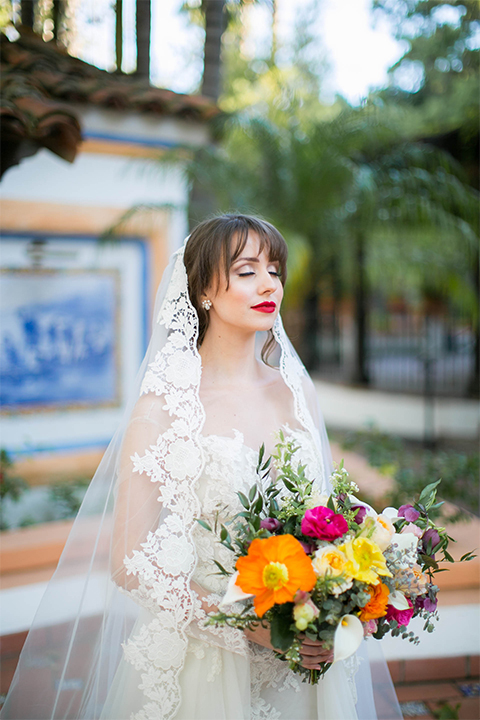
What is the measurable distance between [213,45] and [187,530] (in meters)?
5.70

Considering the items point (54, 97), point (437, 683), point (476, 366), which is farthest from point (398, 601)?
point (476, 366)

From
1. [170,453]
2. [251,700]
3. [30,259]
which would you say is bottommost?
[251,700]

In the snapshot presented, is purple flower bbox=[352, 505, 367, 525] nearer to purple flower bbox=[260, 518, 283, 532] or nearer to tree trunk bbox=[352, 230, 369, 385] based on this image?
purple flower bbox=[260, 518, 283, 532]

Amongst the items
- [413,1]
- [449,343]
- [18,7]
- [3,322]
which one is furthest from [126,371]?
[413,1]

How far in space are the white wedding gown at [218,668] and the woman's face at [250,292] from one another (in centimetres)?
36

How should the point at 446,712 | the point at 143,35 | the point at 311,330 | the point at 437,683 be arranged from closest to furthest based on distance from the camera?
the point at 446,712, the point at 437,683, the point at 143,35, the point at 311,330

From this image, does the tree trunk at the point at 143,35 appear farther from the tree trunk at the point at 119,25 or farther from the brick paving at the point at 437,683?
the brick paving at the point at 437,683

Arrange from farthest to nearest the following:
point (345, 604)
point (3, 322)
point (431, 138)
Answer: point (431, 138) → point (3, 322) → point (345, 604)

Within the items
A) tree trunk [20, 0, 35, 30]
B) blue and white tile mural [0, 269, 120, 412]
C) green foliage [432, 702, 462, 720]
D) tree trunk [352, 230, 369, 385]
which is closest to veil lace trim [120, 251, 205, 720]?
green foliage [432, 702, 462, 720]

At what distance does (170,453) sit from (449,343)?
7.91 m

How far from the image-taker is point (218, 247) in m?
1.68

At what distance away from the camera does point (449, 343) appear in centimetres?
866

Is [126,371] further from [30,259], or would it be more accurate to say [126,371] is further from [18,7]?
[18,7]

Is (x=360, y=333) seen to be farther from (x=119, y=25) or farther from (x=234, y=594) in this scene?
(x=234, y=594)
